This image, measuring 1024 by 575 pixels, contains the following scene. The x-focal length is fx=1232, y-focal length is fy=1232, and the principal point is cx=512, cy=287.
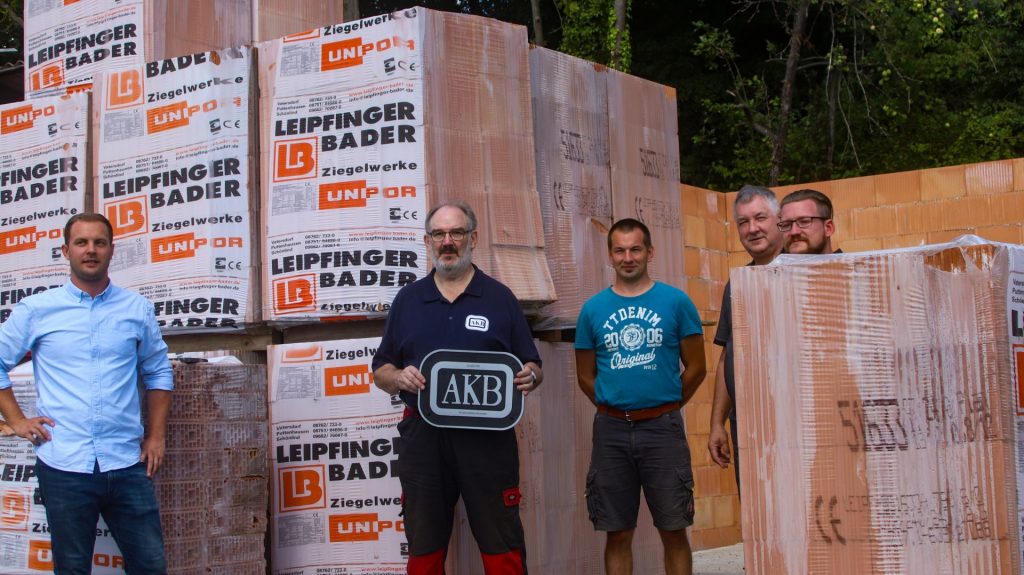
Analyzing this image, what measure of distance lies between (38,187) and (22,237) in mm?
262

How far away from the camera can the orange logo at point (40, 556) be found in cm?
490

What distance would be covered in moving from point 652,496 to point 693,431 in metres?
3.93

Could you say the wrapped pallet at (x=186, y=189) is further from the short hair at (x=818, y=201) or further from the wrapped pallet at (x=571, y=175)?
the short hair at (x=818, y=201)

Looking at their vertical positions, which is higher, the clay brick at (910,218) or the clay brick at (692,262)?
the clay brick at (910,218)

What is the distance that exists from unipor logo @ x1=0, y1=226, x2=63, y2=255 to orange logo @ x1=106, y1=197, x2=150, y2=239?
1.19 ft

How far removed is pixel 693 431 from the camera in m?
8.84

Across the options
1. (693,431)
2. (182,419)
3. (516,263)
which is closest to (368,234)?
(516,263)

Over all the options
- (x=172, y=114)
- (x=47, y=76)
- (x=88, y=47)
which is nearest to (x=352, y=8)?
(x=47, y=76)

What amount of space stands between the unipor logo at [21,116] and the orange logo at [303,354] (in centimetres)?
186

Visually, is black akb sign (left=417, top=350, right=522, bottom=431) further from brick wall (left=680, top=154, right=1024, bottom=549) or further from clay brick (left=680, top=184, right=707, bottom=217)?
clay brick (left=680, top=184, right=707, bottom=217)

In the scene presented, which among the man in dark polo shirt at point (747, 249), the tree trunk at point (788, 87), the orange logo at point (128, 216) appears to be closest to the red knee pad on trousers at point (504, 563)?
the man in dark polo shirt at point (747, 249)

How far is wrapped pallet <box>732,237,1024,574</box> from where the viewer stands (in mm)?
2938

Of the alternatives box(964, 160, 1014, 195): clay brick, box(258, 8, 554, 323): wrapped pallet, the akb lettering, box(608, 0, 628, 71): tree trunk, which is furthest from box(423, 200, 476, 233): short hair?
box(608, 0, 628, 71): tree trunk

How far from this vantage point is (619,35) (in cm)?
1559
